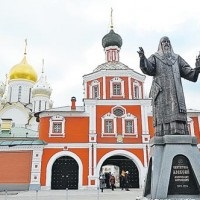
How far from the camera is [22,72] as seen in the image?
Result: 36.2 m

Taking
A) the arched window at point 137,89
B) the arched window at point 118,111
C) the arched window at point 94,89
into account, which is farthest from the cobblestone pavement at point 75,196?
the arched window at point 137,89

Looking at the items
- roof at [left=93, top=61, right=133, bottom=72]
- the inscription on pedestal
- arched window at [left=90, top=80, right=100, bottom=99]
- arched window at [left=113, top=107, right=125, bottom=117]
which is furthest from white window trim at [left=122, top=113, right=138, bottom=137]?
the inscription on pedestal

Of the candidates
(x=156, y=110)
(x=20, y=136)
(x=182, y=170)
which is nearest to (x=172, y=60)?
(x=156, y=110)

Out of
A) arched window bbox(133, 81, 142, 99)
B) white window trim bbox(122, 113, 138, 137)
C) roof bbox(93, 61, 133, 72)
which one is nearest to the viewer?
white window trim bbox(122, 113, 138, 137)

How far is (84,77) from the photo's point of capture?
2370cm

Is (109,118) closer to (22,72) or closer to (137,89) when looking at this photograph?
(137,89)

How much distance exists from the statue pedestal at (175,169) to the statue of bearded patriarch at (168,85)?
24 cm

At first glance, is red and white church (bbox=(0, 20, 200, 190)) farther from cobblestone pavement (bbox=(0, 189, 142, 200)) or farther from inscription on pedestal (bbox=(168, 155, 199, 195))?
inscription on pedestal (bbox=(168, 155, 199, 195))

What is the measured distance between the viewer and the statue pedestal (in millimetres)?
5015

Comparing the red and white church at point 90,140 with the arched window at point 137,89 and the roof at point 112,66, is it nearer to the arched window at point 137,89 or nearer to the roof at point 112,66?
the arched window at point 137,89

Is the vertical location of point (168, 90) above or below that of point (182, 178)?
above

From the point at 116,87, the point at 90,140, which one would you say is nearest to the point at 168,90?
the point at 90,140

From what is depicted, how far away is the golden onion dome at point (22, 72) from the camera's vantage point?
118ft

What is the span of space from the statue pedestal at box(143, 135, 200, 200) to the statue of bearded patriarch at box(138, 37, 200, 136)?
9.4 inches
